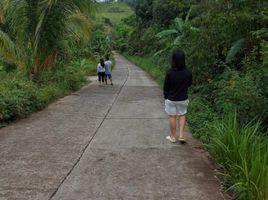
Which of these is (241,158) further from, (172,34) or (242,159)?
(172,34)

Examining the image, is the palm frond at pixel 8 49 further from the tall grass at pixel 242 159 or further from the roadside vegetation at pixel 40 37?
the tall grass at pixel 242 159

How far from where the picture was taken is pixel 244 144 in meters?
5.64

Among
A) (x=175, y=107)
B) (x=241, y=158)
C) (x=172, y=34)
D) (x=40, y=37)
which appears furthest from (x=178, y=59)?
(x=172, y=34)

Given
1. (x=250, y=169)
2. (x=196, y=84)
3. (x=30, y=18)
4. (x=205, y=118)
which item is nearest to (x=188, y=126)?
(x=205, y=118)

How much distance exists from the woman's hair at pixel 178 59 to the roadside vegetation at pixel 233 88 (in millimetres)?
1202

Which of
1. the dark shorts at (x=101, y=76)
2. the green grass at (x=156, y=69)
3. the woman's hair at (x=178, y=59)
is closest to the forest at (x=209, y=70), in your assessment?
the dark shorts at (x=101, y=76)

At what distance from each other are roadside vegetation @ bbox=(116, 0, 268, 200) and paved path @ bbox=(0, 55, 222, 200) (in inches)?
18.4

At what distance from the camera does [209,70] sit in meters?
15.0

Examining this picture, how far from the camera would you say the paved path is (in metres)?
5.11

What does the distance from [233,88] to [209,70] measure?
20.1 ft

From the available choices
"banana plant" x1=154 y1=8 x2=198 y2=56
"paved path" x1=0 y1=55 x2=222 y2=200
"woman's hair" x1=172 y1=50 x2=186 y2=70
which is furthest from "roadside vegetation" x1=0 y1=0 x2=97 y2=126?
"banana plant" x1=154 y1=8 x2=198 y2=56

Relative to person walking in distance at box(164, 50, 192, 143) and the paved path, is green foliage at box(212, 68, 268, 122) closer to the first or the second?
person walking in distance at box(164, 50, 192, 143)

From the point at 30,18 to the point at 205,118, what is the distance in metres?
8.18

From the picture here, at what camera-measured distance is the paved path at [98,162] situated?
511cm
